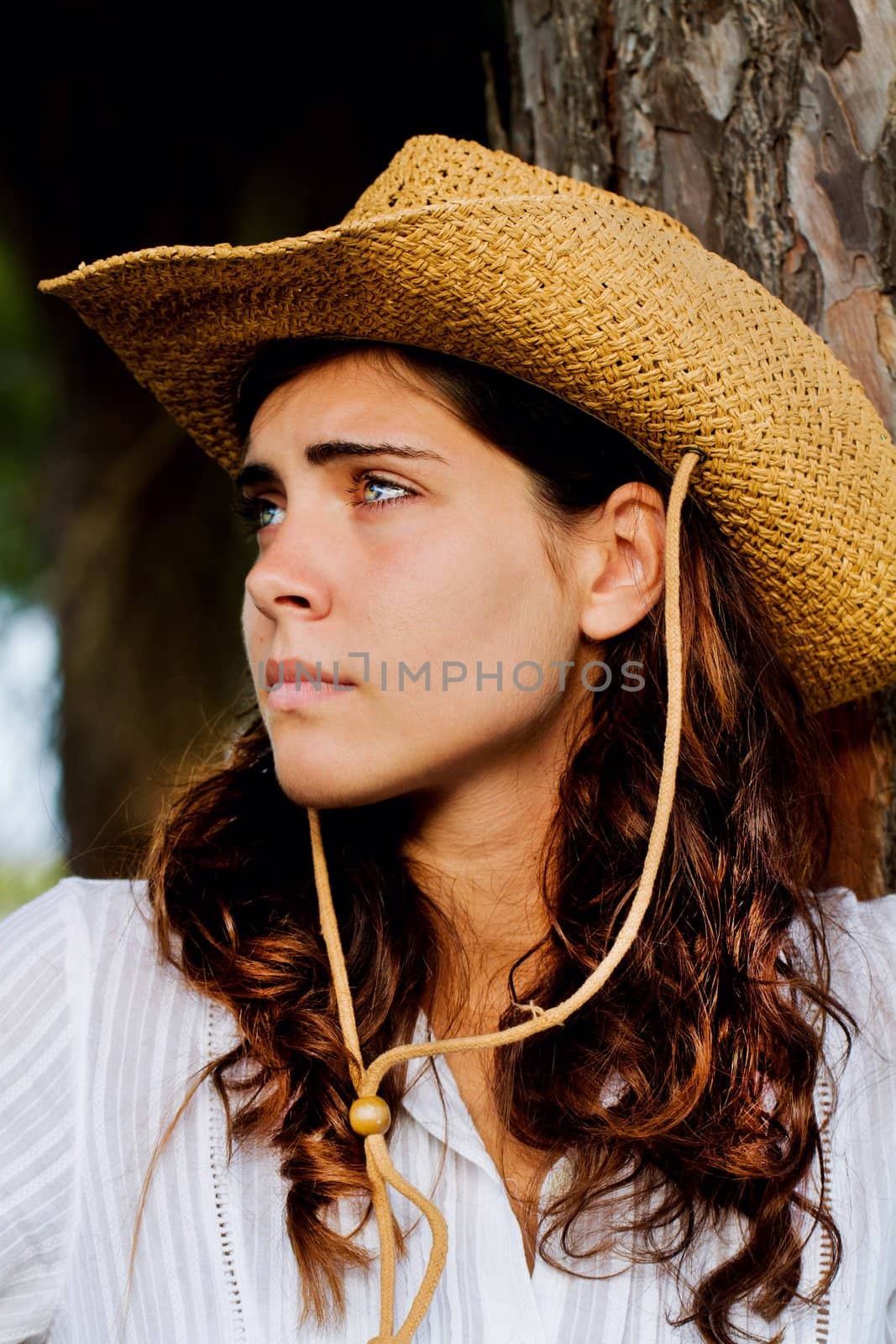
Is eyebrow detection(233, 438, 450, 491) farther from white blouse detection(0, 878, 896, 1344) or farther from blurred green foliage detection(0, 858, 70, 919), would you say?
blurred green foliage detection(0, 858, 70, 919)

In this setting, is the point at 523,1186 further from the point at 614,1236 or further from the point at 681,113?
the point at 681,113

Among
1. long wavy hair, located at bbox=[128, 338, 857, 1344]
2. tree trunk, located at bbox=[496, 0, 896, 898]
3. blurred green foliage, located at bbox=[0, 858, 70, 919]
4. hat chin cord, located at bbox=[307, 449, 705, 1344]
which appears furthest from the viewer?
blurred green foliage, located at bbox=[0, 858, 70, 919]

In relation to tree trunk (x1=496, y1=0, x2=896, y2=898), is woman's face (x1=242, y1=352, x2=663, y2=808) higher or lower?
lower

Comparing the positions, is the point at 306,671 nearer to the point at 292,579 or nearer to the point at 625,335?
the point at 292,579

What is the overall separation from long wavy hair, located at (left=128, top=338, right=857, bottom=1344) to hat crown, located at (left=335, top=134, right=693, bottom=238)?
0.20m

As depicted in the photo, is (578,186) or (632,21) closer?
(578,186)

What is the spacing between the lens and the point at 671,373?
4.73 ft

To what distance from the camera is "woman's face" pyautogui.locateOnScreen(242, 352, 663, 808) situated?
1449 millimetres

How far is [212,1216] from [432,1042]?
1.06 ft

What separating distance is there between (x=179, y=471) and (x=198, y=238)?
0.54m

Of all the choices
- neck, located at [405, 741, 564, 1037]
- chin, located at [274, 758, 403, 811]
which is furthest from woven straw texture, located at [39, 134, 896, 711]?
chin, located at [274, 758, 403, 811]

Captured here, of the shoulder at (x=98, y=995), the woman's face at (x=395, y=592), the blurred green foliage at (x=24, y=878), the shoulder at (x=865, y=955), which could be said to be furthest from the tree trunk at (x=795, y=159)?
the blurred green foliage at (x=24, y=878)

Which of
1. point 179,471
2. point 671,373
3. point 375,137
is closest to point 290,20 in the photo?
point 375,137

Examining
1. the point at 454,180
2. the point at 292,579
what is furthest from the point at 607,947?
the point at 454,180
